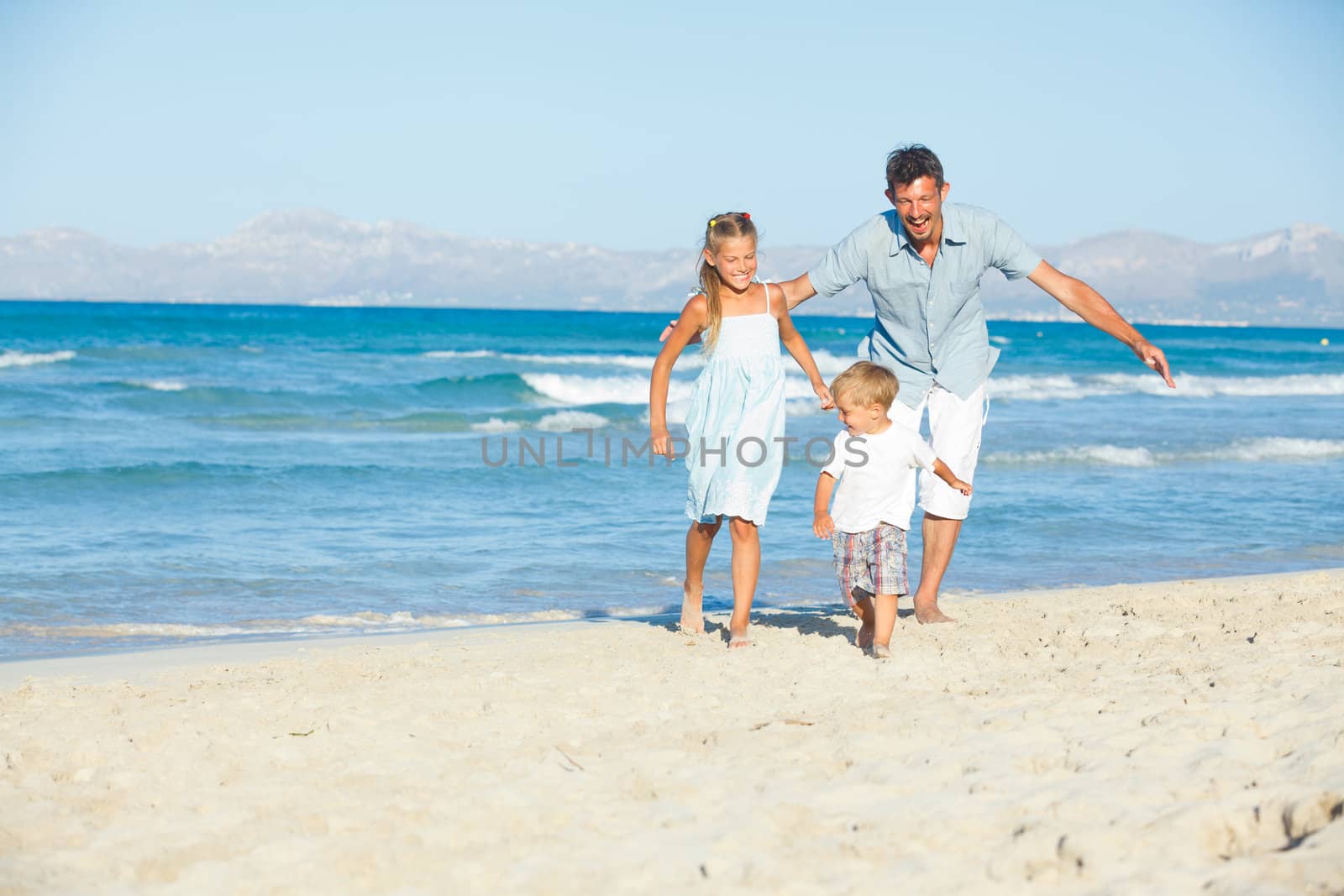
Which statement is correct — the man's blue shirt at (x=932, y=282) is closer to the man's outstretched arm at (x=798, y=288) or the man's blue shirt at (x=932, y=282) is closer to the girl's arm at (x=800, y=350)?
the man's outstretched arm at (x=798, y=288)

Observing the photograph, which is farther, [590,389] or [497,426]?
[590,389]

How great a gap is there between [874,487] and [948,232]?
3.66ft

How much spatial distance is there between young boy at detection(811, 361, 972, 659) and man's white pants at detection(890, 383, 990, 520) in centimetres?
38

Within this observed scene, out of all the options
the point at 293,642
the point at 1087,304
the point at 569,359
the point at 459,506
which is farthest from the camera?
the point at 569,359

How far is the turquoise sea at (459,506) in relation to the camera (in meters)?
6.68

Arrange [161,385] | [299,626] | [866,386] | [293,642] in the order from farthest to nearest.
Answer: [161,385] < [299,626] < [293,642] < [866,386]

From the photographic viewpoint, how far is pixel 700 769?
330 centimetres

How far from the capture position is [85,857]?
2.82 m

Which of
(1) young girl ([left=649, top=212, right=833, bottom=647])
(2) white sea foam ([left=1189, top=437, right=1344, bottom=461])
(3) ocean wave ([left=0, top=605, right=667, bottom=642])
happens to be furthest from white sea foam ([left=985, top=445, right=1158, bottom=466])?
(1) young girl ([left=649, top=212, right=833, bottom=647])

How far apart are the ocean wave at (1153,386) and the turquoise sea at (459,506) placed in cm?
287

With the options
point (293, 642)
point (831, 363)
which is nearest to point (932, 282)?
point (293, 642)

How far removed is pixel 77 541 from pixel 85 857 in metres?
5.66

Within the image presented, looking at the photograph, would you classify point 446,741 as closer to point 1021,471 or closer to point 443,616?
point 443,616

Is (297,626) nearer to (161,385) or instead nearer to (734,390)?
(734,390)
